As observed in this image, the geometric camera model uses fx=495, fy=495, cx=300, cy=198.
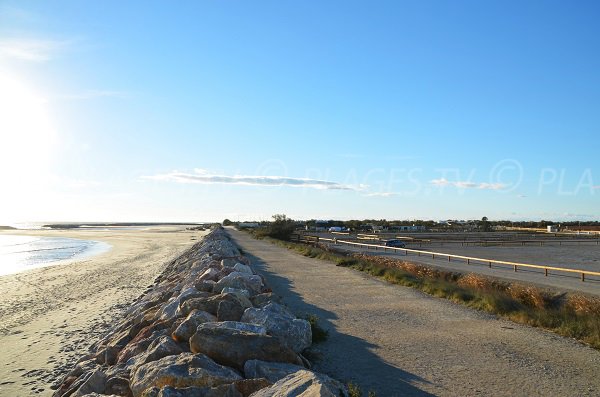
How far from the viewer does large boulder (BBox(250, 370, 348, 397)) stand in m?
4.05

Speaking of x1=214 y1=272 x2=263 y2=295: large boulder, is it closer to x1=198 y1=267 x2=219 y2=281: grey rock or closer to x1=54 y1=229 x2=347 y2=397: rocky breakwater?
x1=54 y1=229 x2=347 y2=397: rocky breakwater

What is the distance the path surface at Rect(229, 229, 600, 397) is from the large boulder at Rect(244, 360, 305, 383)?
1.09 meters

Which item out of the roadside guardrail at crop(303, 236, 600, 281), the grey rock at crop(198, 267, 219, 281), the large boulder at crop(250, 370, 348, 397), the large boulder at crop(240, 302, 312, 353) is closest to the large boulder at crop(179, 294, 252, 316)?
the large boulder at crop(240, 302, 312, 353)

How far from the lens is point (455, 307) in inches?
463

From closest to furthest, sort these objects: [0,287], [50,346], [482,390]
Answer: [482,390] → [50,346] → [0,287]

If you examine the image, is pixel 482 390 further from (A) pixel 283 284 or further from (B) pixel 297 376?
(A) pixel 283 284

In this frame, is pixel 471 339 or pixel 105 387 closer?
pixel 105 387

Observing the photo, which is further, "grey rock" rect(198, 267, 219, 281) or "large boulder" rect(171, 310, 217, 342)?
"grey rock" rect(198, 267, 219, 281)

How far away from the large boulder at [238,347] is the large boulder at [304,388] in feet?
3.49

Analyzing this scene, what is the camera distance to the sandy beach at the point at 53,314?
8867 mm

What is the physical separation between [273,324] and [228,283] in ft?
10.4

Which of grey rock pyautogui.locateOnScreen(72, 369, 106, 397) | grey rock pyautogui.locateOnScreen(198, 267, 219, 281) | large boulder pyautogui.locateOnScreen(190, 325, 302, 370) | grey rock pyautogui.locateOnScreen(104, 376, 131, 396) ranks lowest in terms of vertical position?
grey rock pyautogui.locateOnScreen(72, 369, 106, 397)

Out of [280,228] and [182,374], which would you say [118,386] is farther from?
[280,228]

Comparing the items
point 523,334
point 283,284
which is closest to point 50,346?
point 283,284
